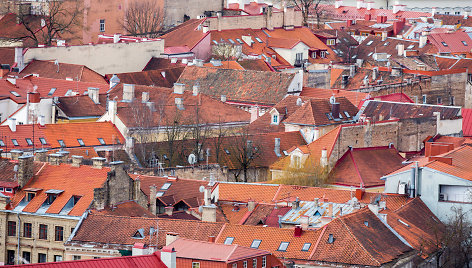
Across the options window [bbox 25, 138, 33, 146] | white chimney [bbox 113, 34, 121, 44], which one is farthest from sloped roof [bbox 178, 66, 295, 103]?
window [bbox 25, 138, 33, 146]

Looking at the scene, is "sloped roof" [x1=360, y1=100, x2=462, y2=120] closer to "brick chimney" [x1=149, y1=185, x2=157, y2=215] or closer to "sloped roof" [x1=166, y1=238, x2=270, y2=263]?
"brick chimney" [x1=149, y1=185, x2=157, y2=215]

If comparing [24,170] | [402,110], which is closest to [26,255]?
[24,170]

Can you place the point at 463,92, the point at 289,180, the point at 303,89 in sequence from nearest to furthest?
the point at 289,180
the point at 303,89
the point at 463,92

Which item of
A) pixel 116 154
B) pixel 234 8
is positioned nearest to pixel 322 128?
pixel 116 154

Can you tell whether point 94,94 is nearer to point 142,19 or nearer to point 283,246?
point 142,19

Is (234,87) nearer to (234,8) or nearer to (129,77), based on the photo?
(129,77)

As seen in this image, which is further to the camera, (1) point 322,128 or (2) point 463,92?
(2) point 463,92

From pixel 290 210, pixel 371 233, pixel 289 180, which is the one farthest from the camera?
pixel 289 180

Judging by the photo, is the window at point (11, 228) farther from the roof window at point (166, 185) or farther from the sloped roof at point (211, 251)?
the sloped roof at point (211, 251)

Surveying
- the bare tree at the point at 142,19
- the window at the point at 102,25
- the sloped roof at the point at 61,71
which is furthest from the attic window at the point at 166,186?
the bare tree at the point at 142,19
